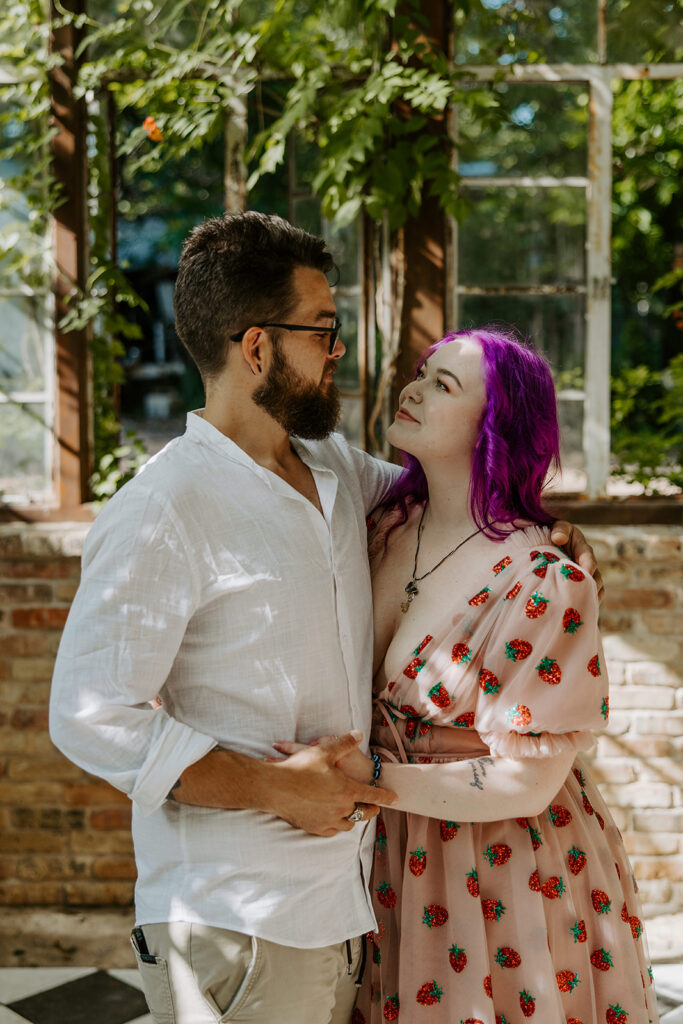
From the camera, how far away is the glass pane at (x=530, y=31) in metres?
3.25

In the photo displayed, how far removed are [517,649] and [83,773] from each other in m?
2.12

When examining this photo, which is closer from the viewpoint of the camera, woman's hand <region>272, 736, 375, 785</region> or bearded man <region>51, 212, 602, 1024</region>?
bearded man <region>51, 212, 602, 1024</region>

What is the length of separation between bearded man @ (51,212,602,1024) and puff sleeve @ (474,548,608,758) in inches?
8.8

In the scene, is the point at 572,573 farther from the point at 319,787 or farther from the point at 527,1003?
the point at 527,1003

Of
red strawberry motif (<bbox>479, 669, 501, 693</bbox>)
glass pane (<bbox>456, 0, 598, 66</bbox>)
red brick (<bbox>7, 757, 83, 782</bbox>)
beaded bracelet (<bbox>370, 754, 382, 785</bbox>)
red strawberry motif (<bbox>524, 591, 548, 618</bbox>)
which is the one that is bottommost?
red brick (<bbox>7, 757, 83, 782</bbox>)

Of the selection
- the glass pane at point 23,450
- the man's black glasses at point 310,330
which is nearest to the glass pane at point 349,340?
the glass pane at point 23,450

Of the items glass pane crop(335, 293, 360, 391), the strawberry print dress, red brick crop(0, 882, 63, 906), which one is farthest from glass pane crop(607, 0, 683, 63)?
red brick crop(0, 882, 63, 906)

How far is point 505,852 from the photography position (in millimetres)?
1698

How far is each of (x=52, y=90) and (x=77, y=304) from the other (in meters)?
0.70

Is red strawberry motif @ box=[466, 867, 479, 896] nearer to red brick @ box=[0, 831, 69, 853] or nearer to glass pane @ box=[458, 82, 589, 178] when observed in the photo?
red brick @ box=[0, 831, 69, 853]

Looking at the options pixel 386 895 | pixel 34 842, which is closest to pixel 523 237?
pixel 386 895

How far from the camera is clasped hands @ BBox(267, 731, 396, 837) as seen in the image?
1487 mm

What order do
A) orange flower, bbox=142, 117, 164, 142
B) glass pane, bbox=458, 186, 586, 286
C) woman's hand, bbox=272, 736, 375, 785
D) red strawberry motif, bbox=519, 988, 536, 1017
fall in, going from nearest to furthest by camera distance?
woman's hand, bbox=272, 736, 375, 785
red strawberry motif, bbox=519, 988, 536, 1017
orange flower, bbox=142, 117, 164, 142
glass pane, bbox=458, 186, 586, 286

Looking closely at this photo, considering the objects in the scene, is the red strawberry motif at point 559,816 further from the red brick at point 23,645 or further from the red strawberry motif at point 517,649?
the red brick at point 23,645
